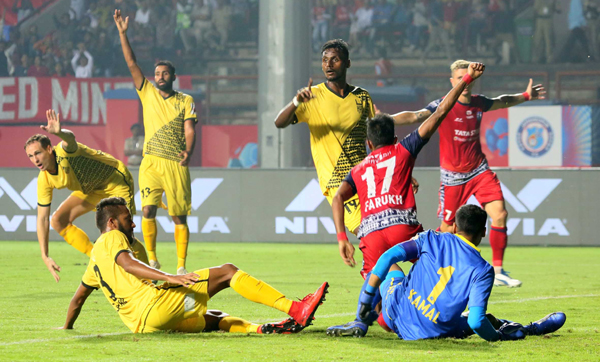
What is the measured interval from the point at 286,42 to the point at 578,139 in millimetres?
6861

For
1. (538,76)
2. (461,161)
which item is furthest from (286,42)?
(461,161)

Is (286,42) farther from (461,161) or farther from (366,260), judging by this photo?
(366,260)

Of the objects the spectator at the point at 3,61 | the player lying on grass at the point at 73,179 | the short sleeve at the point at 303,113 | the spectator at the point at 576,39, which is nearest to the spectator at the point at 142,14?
the spectator at the point at 3,61

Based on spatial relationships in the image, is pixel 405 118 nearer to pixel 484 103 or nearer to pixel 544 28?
pixel 484 103

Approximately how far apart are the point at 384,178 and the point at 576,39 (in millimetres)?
18699

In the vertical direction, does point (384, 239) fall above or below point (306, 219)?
above

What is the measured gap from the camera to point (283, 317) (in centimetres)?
664

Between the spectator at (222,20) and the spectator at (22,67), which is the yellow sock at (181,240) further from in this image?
the spectator at (222,20)

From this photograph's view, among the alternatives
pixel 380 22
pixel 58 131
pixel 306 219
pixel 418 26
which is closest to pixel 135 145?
pixel 306 219

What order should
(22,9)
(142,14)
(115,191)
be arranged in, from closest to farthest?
(115,191), (142,14), (22,9)

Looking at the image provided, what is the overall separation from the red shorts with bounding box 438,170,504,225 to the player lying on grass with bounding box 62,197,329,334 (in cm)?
396

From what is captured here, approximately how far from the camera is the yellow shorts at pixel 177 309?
5.40 metres

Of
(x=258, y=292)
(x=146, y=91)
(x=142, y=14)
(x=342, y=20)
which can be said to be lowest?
(x=258, y=292)

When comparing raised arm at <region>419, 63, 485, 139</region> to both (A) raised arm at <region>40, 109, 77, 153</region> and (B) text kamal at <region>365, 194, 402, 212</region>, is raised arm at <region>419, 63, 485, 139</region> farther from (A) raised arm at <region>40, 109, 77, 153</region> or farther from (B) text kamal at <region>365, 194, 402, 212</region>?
(A) raised arm at <region>40, 109, 77, 153</region>
